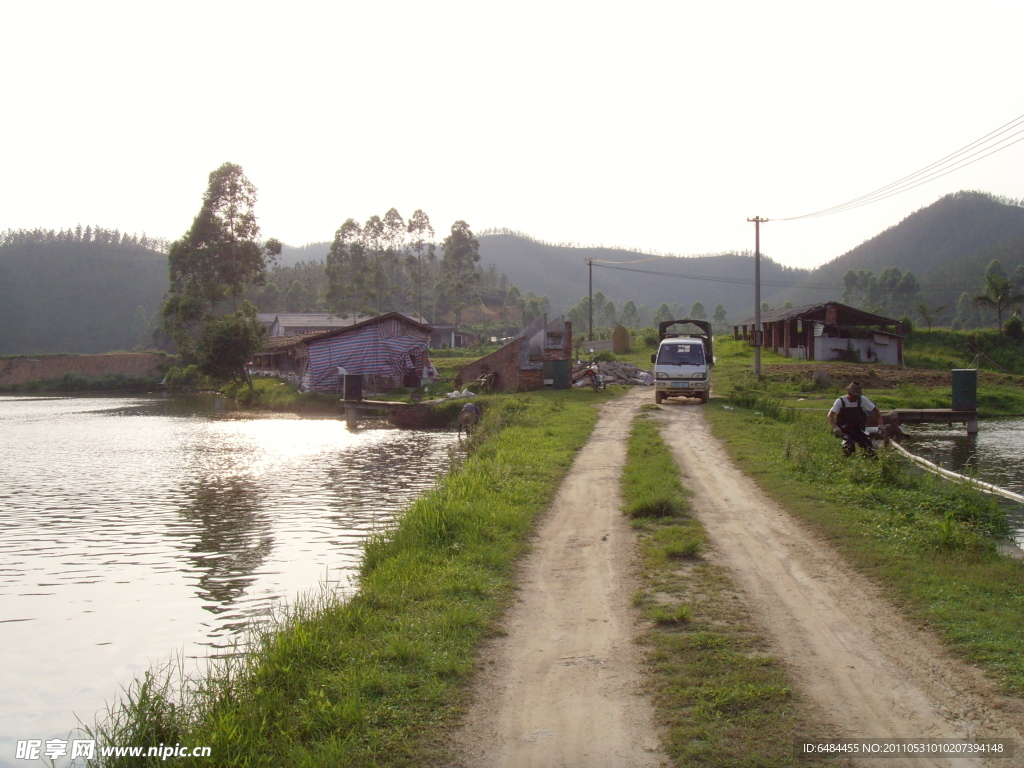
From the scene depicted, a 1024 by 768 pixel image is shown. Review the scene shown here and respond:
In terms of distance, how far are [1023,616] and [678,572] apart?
10.7 ft

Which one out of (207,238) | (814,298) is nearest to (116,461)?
(207,238)

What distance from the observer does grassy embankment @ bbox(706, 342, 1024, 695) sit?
21.3 feet

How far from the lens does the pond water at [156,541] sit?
27.6 feet

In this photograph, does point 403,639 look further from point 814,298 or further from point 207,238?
point 814,298

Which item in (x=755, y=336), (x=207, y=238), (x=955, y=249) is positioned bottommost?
(x=755, y=336)

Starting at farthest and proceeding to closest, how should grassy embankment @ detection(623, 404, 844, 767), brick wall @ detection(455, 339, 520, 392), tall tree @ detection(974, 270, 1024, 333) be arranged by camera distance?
tall tree @ detection(974, 270, 1024, 333) < brick wall @ detection(455, 339, 520, 392) < grassy embankment @ detection(623, 404, 844, 767)

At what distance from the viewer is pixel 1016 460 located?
2056 centimetres

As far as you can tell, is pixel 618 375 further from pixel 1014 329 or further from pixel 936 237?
pixel 936 237

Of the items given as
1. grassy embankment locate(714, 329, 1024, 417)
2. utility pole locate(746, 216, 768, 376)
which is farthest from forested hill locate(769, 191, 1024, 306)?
utility pole locate(746, 216, 768, 376)

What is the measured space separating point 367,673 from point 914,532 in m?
A: 7.43

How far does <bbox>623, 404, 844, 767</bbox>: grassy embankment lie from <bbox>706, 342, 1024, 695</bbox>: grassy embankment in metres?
1.65

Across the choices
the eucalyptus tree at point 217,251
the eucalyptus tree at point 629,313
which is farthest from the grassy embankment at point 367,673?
the eucalyptus tree at point 629,313

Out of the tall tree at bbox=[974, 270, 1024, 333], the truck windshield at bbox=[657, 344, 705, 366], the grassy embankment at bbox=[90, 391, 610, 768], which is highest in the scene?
the tall tree at bbox=[974, 270, 1024, 333]

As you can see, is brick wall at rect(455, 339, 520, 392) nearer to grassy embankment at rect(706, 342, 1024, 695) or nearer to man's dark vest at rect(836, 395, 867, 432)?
grassy embankment at rect(706, 342, 1024, 695)
